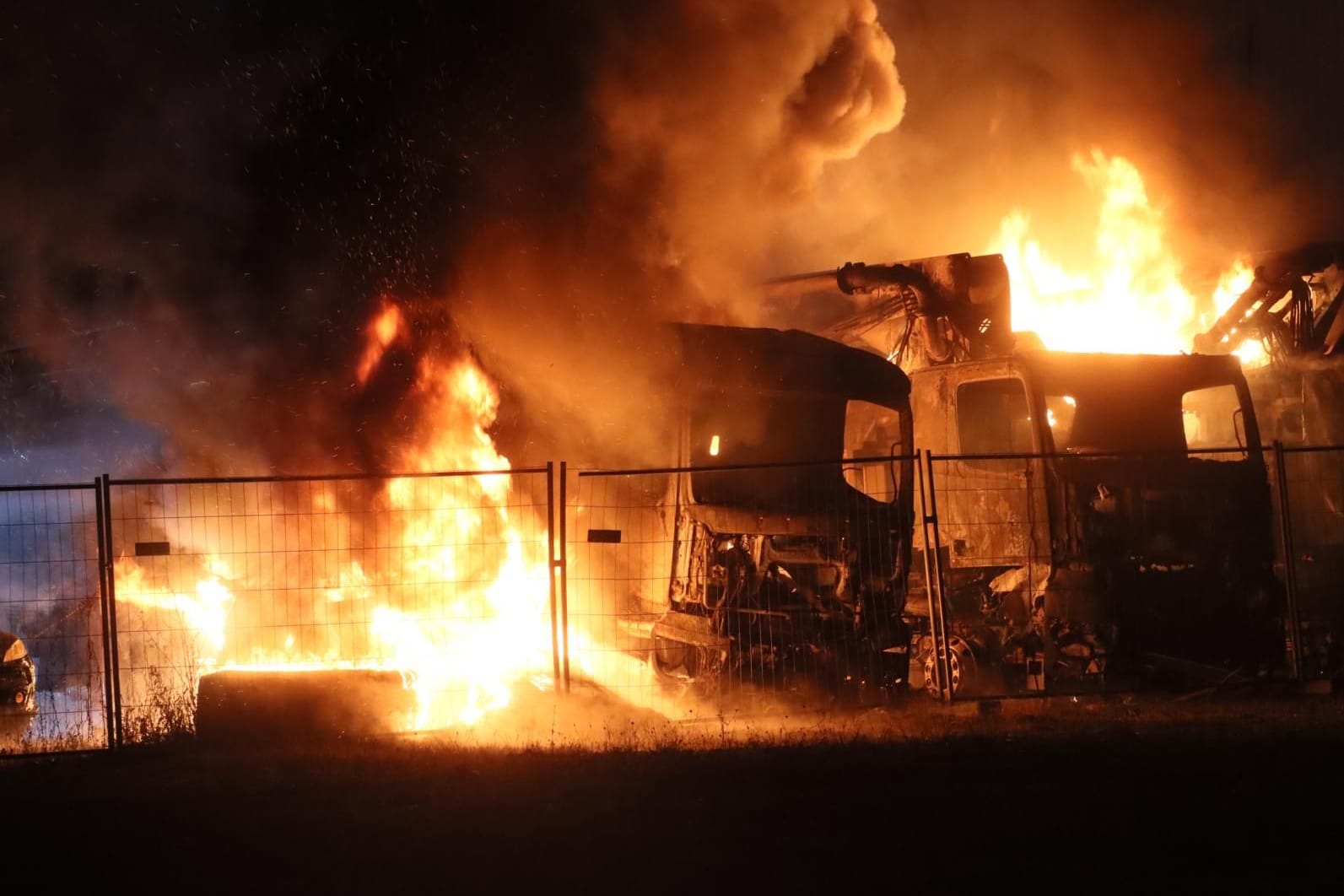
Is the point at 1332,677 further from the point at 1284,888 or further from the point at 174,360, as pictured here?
the point at 174,360

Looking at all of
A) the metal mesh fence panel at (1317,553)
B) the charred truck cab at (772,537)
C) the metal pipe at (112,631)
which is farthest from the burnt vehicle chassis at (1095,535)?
the metal pipe at (112,631)

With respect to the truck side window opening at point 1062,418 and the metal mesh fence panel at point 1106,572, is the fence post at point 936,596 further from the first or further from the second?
the truck side window opening at point 1062,418

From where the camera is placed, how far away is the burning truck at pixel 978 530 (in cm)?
888

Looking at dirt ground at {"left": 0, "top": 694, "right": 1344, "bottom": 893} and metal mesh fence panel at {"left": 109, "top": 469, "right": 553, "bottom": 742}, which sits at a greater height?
metal mesh fence panel at {"left": 109, "top": 469, "right": 553, "bottom": 742}

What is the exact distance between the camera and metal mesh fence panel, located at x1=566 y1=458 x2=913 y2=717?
28.7 feet

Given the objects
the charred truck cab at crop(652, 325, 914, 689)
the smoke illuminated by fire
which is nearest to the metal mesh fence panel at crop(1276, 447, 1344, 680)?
the charred truck cab at crop(652, 325, 914, 689)

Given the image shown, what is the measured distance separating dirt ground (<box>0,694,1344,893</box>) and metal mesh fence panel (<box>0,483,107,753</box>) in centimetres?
104

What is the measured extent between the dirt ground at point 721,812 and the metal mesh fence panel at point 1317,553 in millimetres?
1804

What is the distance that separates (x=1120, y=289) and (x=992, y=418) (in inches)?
540

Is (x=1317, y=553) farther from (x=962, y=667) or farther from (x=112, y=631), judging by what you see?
(x=112, y=631)

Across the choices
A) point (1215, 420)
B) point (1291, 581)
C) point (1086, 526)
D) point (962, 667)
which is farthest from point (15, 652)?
point (1215, 420)

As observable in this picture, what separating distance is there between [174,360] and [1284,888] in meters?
12.6

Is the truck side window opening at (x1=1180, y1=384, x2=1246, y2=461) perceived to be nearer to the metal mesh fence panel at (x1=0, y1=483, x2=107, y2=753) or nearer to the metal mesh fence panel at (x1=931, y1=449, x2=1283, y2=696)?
the metal mesh fence panel at (x1=931, y1=449, x2=1283, y2=696)

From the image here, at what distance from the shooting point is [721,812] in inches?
216
